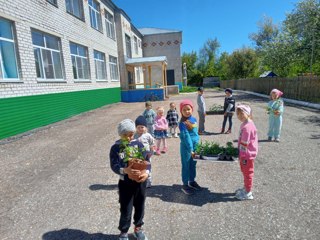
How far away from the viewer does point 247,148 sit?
10.8ft

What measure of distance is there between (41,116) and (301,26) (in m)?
20.2

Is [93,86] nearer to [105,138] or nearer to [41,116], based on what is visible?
[41,116]

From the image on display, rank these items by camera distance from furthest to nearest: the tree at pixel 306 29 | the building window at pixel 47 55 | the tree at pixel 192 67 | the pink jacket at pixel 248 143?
the tree at pixel 192 67
the tree at pixel 306 29
the building window at pixel 47 55
the pink jacket at pixel 248 143

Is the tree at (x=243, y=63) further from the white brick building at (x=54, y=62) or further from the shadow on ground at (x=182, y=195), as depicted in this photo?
the shadow on ground at (x=182, y=195)

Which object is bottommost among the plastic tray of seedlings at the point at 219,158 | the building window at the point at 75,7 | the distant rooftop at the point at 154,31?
the plastic tray of seedlings at the point at 219,158

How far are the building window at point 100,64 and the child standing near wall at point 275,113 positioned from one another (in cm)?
1373

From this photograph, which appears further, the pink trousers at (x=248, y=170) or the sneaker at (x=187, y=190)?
the sneaker at (x=187, y=190)

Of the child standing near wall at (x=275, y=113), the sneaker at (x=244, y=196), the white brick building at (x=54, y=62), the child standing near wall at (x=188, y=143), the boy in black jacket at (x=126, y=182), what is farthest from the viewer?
the white brick building at (x=54, y=62)

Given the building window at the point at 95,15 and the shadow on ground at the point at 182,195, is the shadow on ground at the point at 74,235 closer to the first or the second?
the shadow on ground at the point at 182,195

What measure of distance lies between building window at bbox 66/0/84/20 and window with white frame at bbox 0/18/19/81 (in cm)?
564

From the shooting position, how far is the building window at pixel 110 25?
20525 millimetres

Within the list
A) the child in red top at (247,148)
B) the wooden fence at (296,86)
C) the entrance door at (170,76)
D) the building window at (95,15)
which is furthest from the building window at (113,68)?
the child in red top at (247,148)

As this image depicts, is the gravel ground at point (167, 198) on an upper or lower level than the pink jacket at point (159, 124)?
lower

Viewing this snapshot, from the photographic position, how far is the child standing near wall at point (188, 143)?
352cm
